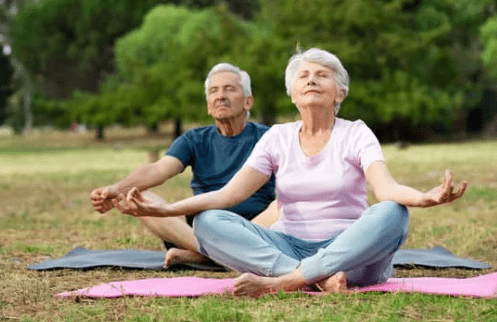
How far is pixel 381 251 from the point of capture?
4.21 m

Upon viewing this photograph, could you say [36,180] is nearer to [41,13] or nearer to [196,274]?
[196,274]

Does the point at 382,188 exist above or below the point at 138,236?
above

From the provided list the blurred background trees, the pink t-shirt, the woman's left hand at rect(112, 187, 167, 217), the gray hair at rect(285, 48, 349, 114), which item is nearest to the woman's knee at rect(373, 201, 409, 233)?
the pink t-shirt

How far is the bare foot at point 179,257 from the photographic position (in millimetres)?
5719

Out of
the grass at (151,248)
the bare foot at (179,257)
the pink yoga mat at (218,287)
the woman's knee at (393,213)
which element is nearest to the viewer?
the grass at (151,248)

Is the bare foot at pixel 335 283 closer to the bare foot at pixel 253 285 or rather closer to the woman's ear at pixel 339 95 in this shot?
the bare foot at pixel 253 285

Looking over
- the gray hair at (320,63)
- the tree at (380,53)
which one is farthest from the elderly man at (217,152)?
the tree at (380,53)

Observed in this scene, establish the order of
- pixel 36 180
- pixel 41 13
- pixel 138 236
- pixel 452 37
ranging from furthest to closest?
1. pixel 41 13
2. pixel 452 37
3. pixel 36 180
4. pixel 138 236

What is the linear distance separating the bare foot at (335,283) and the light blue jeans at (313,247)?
1.1 inches

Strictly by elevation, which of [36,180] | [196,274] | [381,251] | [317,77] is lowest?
[36,180]

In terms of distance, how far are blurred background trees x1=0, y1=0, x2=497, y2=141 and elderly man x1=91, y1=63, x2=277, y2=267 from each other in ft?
77.7

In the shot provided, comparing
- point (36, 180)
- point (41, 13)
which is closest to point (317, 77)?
point (36, 180)

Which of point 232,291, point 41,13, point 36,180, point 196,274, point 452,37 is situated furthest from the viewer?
point 41,13

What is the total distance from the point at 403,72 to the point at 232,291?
93.9 ft
